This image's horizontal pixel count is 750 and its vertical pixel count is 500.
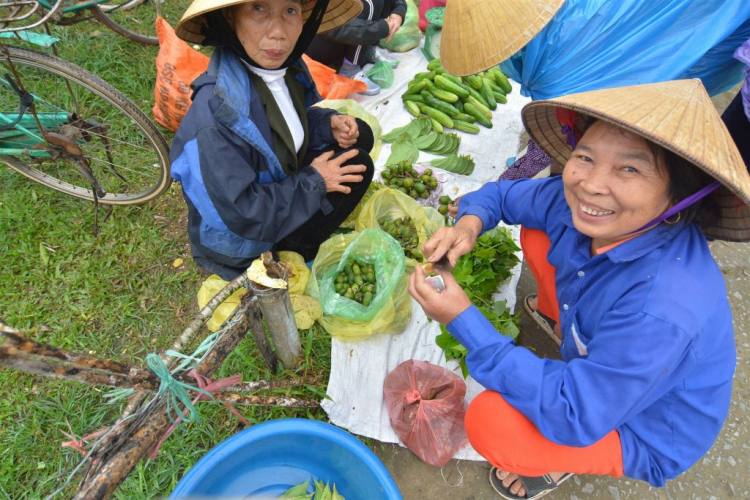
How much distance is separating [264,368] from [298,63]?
169 centimetres

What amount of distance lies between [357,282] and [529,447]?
3.96 feet

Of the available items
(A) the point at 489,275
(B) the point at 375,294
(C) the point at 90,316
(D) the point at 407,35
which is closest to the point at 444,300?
(B) the point at 375,294

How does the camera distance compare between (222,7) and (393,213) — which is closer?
(222,7)

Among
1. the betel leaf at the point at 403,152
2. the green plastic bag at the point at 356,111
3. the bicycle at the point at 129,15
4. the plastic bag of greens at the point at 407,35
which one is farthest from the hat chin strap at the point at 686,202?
the bicycle at the point at 129,15

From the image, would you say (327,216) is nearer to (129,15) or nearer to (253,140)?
(253,140)

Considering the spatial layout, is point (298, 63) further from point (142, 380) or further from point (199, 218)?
point (142, 380)

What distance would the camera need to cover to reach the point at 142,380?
4.31ft

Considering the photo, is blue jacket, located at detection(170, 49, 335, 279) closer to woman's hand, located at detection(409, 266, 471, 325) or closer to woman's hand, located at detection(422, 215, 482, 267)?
woman's hand, located at detection(422, 215, 482, 267)

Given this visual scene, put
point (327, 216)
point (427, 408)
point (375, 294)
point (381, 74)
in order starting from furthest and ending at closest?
point (381, 74), point (327, 216), point (375, 294), point (427, 408)

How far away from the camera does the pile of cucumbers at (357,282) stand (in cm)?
246

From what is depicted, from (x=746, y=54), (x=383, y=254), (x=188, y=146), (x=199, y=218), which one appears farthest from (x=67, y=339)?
(x=746, y=54)

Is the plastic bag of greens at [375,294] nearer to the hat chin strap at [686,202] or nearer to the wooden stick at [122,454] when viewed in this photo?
the wooden stick at [122,454]

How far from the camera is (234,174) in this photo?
193 centimetres

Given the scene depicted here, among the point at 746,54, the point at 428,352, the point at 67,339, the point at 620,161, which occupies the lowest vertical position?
the point at 67,339
